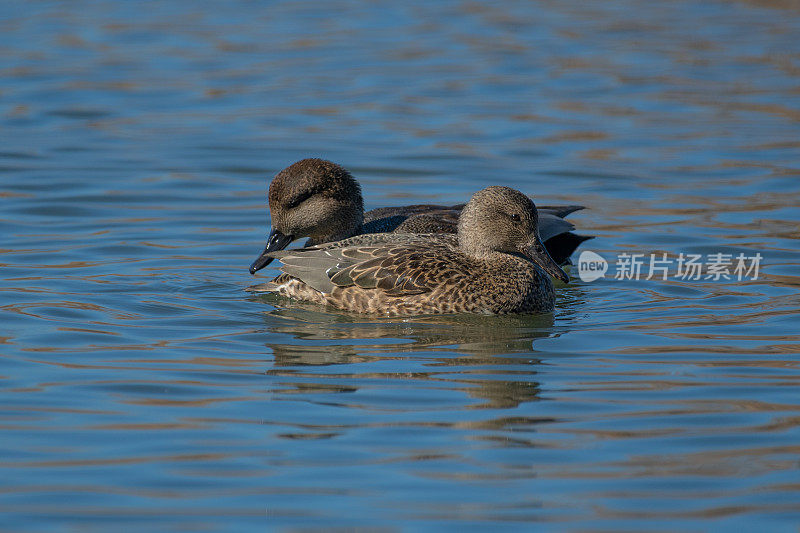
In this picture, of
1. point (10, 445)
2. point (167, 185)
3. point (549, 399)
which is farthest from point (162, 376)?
point (167, 185)

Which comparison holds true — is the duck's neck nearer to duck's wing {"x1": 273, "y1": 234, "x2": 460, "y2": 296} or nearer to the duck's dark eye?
the duck's dark eye

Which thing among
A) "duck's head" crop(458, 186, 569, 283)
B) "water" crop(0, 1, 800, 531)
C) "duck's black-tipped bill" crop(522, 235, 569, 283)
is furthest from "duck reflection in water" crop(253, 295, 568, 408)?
"duck's head" crop(458, 186, 569, 283)

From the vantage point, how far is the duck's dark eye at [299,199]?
350 inches

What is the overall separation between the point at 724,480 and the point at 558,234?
169 inches

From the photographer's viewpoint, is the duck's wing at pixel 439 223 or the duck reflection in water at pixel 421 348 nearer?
the duck reflection in water at pixel 421 348

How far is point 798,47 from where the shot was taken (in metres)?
18.4

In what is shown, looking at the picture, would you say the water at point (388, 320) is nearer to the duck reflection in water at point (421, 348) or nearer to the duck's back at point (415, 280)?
the duck reflection in water at point (421, 348)

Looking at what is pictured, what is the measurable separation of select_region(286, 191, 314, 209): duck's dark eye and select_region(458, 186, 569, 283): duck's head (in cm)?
121

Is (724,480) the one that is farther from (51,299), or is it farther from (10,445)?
(51,299)

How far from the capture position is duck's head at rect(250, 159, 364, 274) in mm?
8883

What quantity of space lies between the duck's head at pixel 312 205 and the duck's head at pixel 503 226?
115 centimetres

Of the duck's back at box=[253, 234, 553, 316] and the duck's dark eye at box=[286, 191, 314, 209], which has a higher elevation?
the duck's dark eye at box=[286, 191, 314, 209]

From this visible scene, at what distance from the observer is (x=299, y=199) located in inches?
351

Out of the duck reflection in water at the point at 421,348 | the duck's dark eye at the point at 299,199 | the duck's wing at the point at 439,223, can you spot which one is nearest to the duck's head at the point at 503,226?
the duck reflection in water at the point at 421,348
